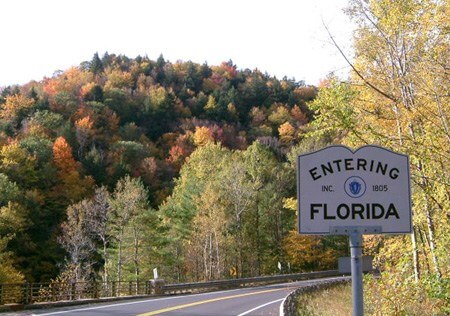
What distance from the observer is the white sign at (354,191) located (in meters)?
3.70

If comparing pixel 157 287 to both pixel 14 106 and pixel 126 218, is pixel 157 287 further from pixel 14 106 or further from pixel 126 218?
pixel 14 106

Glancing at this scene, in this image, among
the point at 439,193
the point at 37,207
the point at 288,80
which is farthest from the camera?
the point at 288,80

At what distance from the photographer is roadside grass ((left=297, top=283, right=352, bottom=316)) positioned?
53.9 feet

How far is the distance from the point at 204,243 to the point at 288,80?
8236 cm

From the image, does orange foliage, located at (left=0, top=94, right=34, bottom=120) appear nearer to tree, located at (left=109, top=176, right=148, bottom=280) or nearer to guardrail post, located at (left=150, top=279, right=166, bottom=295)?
tree, located at (left=109, top=176, right=148, bottom=280)

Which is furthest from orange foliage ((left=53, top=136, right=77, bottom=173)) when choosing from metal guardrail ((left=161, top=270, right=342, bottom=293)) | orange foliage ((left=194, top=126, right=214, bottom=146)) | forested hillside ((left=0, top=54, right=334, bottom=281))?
metal guardrail ((left=161, top=270, right=342, bottom=293))

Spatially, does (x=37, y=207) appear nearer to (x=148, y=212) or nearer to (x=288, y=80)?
(x=148, y=212)

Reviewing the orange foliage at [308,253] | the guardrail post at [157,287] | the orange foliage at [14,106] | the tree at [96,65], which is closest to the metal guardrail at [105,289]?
the guardrail post at [157,287]

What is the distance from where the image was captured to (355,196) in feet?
12.2

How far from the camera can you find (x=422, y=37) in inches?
395

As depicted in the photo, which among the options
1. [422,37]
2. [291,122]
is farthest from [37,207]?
[422,37]

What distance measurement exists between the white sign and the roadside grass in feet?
37.3

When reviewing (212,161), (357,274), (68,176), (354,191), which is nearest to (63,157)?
(68,176)

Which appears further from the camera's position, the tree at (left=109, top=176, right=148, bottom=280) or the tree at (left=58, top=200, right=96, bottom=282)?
the tree at (left=58, top=200, right=96, bottom=282)
